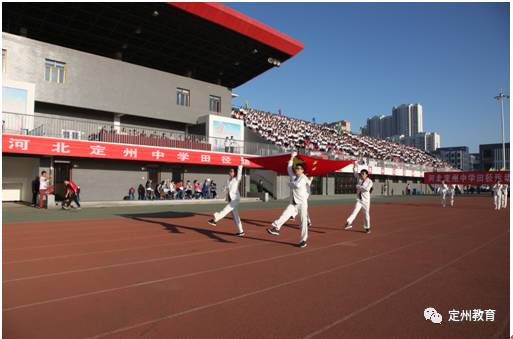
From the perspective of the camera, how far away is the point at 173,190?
81.2 ft

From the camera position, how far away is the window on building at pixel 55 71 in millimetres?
22109

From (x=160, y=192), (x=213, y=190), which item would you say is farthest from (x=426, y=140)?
(x=160, y=192)

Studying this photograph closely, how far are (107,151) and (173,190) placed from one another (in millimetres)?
5451

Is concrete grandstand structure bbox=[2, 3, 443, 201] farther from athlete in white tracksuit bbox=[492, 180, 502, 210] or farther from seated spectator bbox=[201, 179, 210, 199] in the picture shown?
athlete in white tracksuit bbox=[492, 180, 502, 210]

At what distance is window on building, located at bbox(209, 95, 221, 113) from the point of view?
3094 cm

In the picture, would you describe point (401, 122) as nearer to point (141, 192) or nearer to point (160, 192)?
point (160, 192)

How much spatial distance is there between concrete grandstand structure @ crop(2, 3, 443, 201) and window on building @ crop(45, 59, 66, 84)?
62 millimetres

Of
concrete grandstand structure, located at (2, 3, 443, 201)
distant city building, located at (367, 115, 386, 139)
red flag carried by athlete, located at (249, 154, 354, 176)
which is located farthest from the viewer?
distant city building, located at (367, 115, 386, 139)

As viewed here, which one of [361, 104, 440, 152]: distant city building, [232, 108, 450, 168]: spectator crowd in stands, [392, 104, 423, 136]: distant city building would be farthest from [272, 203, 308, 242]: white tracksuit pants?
[392, 104, 423, 136]: distant city building

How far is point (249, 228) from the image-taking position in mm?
11234

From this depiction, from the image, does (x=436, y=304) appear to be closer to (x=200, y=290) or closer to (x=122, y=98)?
(x=200, y=290)

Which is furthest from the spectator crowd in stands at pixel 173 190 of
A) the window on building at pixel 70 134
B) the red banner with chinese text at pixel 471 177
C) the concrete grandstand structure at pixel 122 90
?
the red banner with chinese text at pixel 471 177

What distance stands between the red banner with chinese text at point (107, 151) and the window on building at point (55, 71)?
217 inches

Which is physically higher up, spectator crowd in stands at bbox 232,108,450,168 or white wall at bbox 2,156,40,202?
spectator crowd in stands at bbox 232,108,450,168
